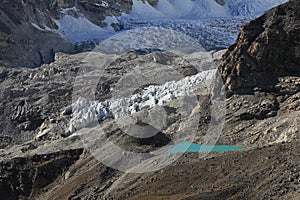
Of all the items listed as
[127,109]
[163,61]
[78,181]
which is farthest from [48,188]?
[163,61]

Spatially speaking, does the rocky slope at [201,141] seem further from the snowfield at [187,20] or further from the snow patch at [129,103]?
the snowfield at [187,20]

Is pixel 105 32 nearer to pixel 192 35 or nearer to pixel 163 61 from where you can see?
pixel 192 35

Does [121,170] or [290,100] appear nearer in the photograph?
[121,170]

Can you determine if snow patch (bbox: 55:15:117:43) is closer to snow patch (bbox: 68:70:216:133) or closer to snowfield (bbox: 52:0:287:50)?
snowfield (bbox: 52:0:287:50)

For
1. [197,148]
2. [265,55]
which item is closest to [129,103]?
[265,55]

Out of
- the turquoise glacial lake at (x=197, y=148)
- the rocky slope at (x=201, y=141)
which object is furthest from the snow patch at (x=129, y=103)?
the turquoise glacial lake at (x=197, y=148)
